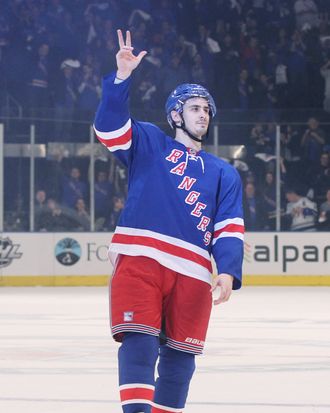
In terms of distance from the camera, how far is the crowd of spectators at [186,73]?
62.2 ft

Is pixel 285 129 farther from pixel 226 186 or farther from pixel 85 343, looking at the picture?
pixel 226 186

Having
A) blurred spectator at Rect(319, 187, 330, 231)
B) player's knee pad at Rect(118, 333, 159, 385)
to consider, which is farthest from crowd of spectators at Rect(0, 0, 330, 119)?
player's knee pad at Rect(118, 333, 159, 385)

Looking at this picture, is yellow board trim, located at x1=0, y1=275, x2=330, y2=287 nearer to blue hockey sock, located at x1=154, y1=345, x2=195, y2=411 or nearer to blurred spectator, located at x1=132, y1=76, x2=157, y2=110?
blurred spectator, located at x1=132, y1=76, x2=157, y2=110

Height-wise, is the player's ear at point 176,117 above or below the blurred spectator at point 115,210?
above

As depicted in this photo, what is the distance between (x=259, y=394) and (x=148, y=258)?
210 centimetres

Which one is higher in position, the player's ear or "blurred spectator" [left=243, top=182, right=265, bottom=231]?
the player's ear

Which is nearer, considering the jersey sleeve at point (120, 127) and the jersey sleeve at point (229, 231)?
the jersey sleeve at point (120, 127)

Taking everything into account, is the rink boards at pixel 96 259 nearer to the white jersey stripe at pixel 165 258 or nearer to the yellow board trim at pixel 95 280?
the yellow board trim at pixel 95 280

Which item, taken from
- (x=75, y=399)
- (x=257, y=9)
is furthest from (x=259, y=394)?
(x=257, y=9)

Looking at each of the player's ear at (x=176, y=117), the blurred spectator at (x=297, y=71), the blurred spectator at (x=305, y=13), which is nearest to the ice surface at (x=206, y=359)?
the player's ear at (x=176, y=117)

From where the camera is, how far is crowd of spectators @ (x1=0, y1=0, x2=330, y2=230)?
18953 millimetres

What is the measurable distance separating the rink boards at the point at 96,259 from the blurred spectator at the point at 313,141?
118cm

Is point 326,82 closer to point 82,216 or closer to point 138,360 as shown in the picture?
point 82,216

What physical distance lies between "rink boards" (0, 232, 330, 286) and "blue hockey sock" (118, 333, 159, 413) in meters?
14.2
